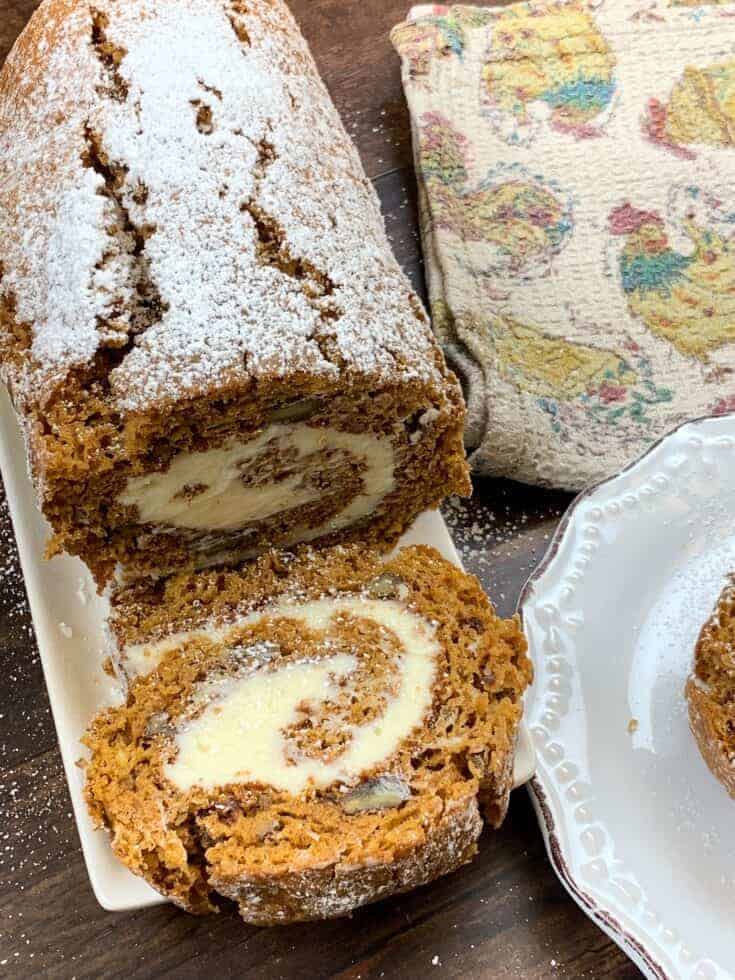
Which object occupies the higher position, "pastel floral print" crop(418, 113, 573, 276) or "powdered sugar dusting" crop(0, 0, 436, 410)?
"powdered sugar dusting" crop(0, 0, 436, 410)

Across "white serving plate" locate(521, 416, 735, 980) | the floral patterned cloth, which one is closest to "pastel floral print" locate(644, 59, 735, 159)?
the floral patterned cloth

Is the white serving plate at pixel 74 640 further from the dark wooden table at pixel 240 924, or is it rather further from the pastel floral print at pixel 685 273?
the pastel floral print at pixel 685 273

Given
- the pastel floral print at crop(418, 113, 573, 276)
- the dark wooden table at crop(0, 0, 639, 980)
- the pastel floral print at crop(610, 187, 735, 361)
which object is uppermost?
the pastel floral print at crop(418, 113, 573, 276)

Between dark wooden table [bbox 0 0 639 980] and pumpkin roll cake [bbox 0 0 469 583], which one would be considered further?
dark wooden table [bbox 0 0 639 980]

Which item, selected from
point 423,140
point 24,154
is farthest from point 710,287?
point 24,154

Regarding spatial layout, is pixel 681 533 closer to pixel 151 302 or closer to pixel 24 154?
pixel 151 302

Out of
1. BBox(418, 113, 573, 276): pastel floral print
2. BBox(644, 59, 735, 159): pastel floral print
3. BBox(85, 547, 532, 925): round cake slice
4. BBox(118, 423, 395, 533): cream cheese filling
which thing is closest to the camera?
BBox(85, 547, 532, 925): round cake slice

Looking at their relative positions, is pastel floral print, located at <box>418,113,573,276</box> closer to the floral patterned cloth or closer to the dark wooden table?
the floral patterned cloth

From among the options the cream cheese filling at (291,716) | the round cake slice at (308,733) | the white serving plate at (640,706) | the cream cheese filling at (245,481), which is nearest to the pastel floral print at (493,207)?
the white serving plate at (640,706)
